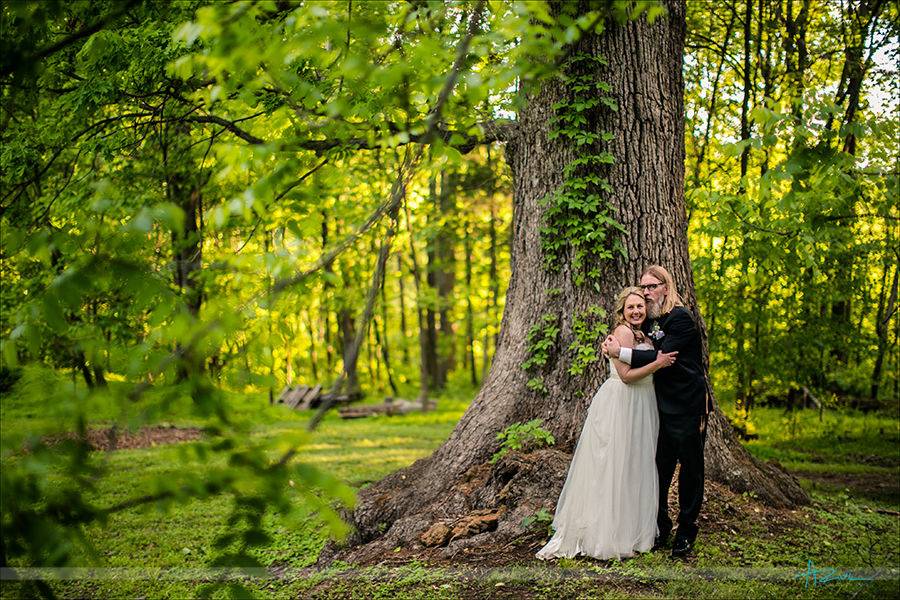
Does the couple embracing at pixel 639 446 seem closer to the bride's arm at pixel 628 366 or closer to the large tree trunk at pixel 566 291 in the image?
A: the bride's arm at pixel 628 366

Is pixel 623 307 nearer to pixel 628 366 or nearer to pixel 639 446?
pixel 628 366

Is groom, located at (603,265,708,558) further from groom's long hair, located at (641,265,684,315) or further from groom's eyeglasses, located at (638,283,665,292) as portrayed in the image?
groom's eyeglasses, located at (638,283,665,292)

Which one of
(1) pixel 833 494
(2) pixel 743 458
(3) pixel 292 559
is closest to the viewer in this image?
(3) pixel 292 559

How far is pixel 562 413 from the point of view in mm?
6363

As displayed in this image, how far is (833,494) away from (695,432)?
13.3 feet

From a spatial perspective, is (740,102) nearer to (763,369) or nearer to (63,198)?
(763,369)

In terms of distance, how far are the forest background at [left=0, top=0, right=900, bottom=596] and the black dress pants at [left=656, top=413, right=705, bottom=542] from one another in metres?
1.03

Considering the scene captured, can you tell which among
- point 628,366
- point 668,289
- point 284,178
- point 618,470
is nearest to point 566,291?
point 668,289

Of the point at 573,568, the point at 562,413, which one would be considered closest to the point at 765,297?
the point at 562,413

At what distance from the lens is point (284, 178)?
2260 millimetres

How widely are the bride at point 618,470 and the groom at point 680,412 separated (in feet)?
0.28

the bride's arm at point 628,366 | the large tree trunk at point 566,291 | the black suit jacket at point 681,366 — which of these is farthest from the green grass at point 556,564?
the bride's arm at point 628,366

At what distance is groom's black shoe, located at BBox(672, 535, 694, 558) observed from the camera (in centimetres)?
538
